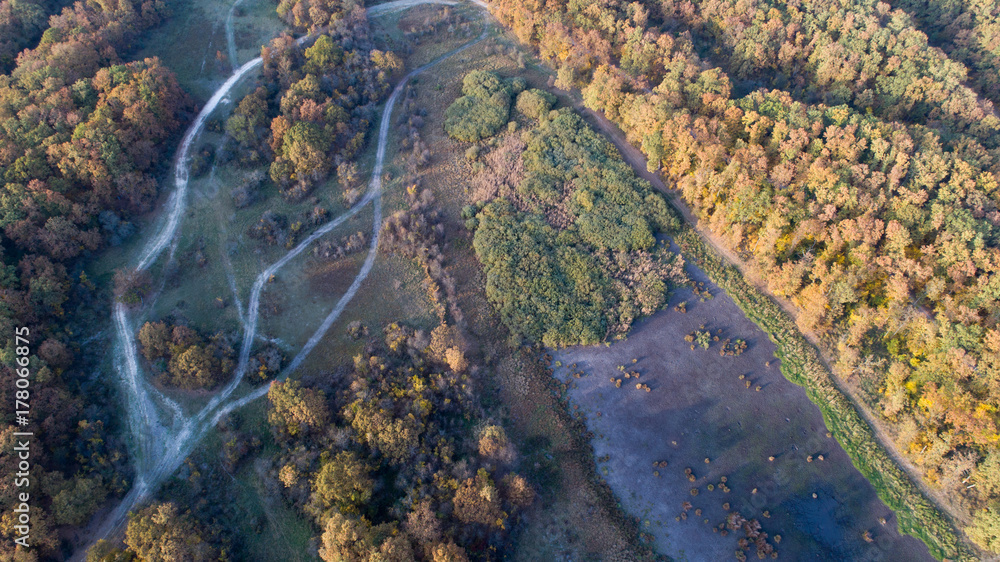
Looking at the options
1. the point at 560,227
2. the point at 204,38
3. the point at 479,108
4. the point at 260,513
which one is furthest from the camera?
the point at 204,38

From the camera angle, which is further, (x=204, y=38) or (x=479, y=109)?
(x=204, y=38)

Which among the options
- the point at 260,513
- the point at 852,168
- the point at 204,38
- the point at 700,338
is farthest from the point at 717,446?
the point at 204,38

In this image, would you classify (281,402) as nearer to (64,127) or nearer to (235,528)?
(235,528)

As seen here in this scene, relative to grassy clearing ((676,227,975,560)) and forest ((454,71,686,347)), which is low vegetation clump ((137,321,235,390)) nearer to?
forest ((454,71,686,347))

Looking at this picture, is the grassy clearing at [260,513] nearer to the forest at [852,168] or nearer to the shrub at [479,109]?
the shrub at [479,109]

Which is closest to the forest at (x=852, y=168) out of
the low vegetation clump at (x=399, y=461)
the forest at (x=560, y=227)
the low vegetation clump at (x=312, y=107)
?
the forest at (x=560, y=227)

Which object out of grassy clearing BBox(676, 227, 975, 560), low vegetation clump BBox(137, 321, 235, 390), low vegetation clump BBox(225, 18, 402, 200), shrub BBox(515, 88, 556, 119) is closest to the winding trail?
low vegetation clump BBox(137, 321, 235, 390)

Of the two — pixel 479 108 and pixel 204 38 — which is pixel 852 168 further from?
pixel 204 38

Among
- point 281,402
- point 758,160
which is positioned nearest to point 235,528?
point 281,402
